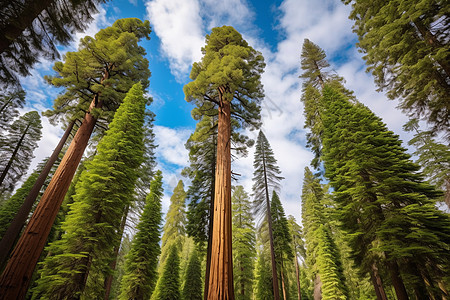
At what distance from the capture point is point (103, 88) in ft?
30.0

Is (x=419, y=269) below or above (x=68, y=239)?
below

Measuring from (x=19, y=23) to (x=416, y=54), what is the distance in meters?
13.0

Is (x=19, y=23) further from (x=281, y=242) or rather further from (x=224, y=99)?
(x=281, y=242)

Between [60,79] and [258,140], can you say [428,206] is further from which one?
[60,79]

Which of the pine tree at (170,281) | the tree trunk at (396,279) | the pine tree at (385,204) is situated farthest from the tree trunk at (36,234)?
the pine tree at (170,281)

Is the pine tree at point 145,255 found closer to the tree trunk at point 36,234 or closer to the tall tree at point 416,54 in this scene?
the tree trunk at point 36,234

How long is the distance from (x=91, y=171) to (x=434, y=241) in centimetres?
1240

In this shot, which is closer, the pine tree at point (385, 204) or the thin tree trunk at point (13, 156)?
the pine tree at point (385, 204)

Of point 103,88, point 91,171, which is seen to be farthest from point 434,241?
point 103,88

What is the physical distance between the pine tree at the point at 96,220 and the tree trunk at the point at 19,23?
438 cm

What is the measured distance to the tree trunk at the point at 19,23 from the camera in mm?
3795

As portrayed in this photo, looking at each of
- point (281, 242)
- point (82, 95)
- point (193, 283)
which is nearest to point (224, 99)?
point (82, 95)

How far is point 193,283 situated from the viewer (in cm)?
1909

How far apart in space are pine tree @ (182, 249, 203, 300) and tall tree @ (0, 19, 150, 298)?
17.2 meters
